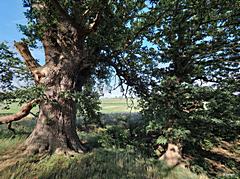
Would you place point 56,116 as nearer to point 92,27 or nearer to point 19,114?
point 19,114

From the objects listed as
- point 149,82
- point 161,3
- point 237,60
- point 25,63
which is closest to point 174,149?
point 149,82

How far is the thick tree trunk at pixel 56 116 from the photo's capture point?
22.9 feet

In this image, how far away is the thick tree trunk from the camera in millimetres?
6969

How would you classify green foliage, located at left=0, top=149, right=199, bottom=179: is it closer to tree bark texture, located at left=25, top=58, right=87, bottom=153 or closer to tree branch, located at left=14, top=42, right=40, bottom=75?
tree bark texture, located at left=25, top=58, right=87, bottom=153

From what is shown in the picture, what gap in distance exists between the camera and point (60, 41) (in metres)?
7.42

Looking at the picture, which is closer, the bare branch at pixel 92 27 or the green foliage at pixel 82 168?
the green foliage at pixel 82 168

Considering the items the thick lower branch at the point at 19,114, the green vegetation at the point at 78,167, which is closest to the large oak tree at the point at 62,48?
the thick lower branch at the point at 19,114

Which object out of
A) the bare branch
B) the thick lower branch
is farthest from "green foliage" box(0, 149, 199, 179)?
the bare branch

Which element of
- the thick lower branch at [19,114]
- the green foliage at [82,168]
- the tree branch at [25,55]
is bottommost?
the green foliage at [82,168]

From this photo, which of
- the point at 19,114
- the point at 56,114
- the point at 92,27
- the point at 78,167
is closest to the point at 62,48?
the point at 92,27

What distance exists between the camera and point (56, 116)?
7.26 metres

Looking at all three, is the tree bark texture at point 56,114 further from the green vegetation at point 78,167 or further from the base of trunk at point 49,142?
the green vegetation at point 78,167

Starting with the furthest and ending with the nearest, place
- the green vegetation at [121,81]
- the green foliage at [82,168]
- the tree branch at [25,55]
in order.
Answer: the tree branch at [25,55]
the green vegetation at [121,81]
the green foliage at [82,168]

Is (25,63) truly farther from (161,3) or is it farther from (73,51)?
(161,3)
